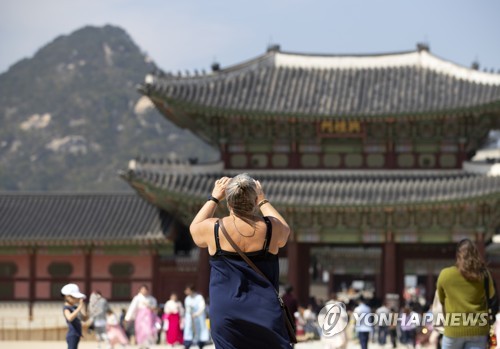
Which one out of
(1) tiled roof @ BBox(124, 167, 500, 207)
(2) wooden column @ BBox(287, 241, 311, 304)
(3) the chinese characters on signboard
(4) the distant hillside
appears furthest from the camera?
(4) the distant hillside

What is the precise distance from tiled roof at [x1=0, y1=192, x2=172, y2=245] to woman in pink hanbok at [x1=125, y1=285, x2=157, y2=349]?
517 inches

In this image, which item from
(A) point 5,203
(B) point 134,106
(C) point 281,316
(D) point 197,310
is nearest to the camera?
(C) point 281,316

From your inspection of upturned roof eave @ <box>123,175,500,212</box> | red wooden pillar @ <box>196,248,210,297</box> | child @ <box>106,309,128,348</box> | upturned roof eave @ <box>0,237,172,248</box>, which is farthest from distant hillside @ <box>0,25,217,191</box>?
child @ <box>106,309,128,348</box>

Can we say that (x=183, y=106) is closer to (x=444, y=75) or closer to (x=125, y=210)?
(x=125, y=210)

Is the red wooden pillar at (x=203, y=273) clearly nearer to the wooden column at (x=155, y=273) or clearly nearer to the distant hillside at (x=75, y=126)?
the wooden column at (x=155, y=273)

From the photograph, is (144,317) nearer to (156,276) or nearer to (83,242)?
(156,276)

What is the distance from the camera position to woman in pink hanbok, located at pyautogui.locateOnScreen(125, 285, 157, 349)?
2286 cm

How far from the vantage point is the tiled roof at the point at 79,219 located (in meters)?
37.1

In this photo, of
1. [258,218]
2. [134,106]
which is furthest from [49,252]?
[134,106]

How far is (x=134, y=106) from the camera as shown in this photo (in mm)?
150250

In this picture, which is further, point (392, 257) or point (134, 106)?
point (134, 106)

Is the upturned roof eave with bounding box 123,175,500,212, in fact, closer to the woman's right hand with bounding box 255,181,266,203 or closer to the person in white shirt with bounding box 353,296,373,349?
the person in white shirt with bounding box 353,296,373,349

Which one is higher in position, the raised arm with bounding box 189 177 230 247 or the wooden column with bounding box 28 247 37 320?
the raised arm with bounding box 189 177 230 247

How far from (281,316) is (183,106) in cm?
A: 2705
